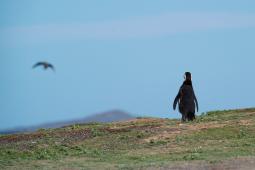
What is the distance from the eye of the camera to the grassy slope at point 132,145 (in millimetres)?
16766

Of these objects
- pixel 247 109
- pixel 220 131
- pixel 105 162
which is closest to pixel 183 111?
pixel 247 109

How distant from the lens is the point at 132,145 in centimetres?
1931

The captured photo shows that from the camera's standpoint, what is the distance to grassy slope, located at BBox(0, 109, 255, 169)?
55.0 feet

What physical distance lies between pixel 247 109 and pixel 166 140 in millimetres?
8063

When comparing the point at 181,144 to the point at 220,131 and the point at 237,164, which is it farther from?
the point at 237,164

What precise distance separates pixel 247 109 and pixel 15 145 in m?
9.16

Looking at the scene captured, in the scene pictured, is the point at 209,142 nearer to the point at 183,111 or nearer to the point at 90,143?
the point at 90,143

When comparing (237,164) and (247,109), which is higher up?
(247,109)

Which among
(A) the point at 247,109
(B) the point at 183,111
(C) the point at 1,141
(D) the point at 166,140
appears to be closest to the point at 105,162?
A: (D) the point at 166,140

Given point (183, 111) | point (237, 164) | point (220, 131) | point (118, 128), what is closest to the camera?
point (237, 164)

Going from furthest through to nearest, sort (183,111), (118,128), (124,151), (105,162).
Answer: (183,111) → (118,128) → (124,151) → (105,162)

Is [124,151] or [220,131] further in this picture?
[220,131]

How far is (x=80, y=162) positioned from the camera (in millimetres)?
17000

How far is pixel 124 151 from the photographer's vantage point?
60.8ft
